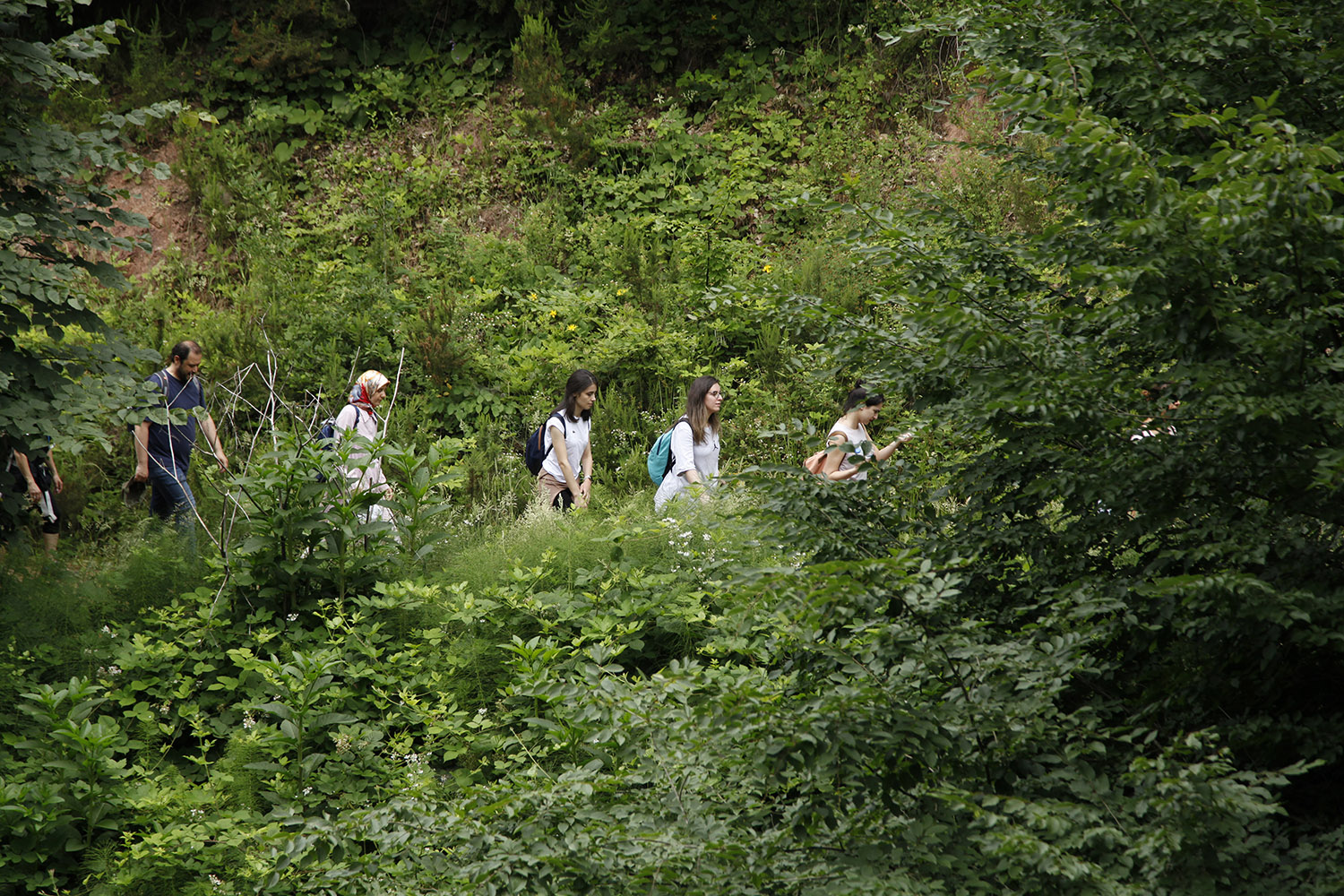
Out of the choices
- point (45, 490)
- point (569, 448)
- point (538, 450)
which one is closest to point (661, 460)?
point (569, 448)

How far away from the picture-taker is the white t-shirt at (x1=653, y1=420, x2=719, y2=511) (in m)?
7.03

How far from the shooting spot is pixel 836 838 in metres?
2.82

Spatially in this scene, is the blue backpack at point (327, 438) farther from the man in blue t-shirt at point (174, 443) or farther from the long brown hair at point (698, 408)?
the long brown hair at point (698, 408)

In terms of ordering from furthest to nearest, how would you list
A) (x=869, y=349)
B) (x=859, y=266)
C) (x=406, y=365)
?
1. (x=406, y=365)
2. (x=859, y=266)
3. (x=869, y=349)

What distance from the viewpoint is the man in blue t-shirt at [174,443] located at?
7504mm

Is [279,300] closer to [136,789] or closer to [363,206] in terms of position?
[363,206]

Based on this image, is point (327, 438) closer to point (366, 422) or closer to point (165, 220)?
point (366, 422)

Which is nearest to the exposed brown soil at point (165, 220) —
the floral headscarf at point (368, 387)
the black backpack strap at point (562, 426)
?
the floral headscarf at point (368, 387)

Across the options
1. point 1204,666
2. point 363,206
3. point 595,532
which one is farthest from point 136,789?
point 363,206

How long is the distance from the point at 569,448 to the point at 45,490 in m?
4.04

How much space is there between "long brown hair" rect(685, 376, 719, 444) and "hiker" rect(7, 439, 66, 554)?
4.31 meters

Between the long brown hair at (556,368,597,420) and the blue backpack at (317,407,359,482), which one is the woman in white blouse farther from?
the blue backpack at (317,407,359,482)

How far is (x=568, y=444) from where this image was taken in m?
7.60

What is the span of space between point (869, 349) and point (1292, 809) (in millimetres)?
1940
